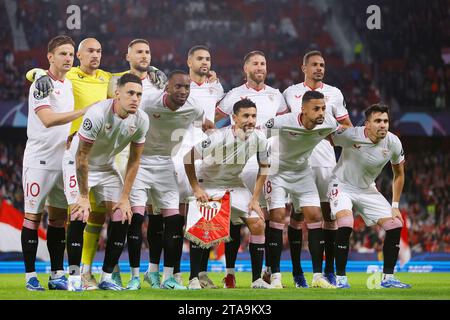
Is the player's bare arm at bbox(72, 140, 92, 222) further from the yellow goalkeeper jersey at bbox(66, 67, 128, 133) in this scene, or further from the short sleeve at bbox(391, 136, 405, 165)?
the short sleeve at bbox(391, 136, 405, 165)

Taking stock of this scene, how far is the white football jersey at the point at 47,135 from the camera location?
31.3 feet

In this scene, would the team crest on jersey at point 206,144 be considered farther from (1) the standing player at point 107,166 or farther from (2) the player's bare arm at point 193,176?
(1) the standing player at point 107,166

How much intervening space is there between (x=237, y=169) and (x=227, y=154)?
10.0 inches

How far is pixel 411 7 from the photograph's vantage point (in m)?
25.7

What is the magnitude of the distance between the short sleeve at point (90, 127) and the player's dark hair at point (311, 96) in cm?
247

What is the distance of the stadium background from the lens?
2223 cm

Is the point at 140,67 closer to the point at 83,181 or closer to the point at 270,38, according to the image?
the point at 83,181

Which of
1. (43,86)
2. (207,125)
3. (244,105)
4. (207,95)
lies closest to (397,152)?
(244,105)

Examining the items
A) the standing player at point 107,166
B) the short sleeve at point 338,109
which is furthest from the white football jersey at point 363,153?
the standing player at point 107,166

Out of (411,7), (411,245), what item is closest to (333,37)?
(411,7)

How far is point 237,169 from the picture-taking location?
408 inches

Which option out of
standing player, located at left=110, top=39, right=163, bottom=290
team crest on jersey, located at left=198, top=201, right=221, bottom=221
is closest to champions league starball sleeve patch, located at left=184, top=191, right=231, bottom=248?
team crest on jersey, located at left=198, top=201, right=221, bottom=221

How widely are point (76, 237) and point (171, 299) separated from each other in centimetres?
133

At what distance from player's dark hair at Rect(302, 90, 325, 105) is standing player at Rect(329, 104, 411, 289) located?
74 centimetres
